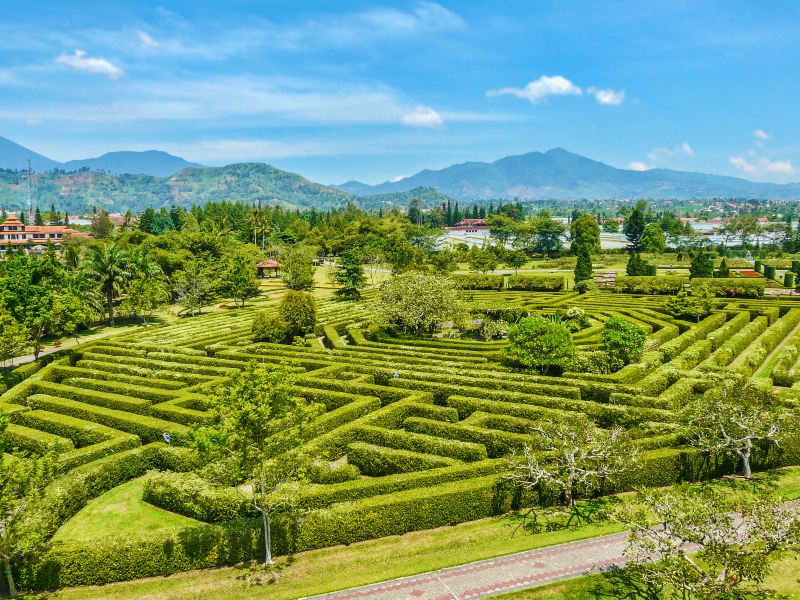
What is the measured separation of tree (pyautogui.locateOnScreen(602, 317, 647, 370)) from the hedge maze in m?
1.04

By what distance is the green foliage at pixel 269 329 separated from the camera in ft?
167

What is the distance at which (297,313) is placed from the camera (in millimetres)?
52656

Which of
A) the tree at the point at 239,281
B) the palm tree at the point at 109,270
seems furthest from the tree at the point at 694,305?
the palm tree at the point at 109,270

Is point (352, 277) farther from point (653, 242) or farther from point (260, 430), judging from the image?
point (653, 242)

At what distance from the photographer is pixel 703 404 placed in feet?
80.5

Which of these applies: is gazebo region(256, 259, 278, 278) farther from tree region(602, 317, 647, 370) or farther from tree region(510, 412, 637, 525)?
tree region(510, 412, 637, 525)

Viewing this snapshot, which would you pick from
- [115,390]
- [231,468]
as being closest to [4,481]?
[231,468]

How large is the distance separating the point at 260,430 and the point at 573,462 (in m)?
12.2

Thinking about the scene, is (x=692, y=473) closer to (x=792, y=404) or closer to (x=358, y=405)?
(x=792, y=404)

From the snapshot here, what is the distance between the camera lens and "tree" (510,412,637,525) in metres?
21.2

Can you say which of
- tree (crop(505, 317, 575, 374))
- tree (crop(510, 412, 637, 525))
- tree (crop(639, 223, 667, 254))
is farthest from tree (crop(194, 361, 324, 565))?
tree (crop(639, 223, 667, 254))

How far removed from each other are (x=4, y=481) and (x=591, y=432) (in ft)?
71.0

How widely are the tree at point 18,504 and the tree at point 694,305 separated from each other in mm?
57365

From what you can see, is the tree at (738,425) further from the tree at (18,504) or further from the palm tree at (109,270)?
the palm tree at (109,270)
